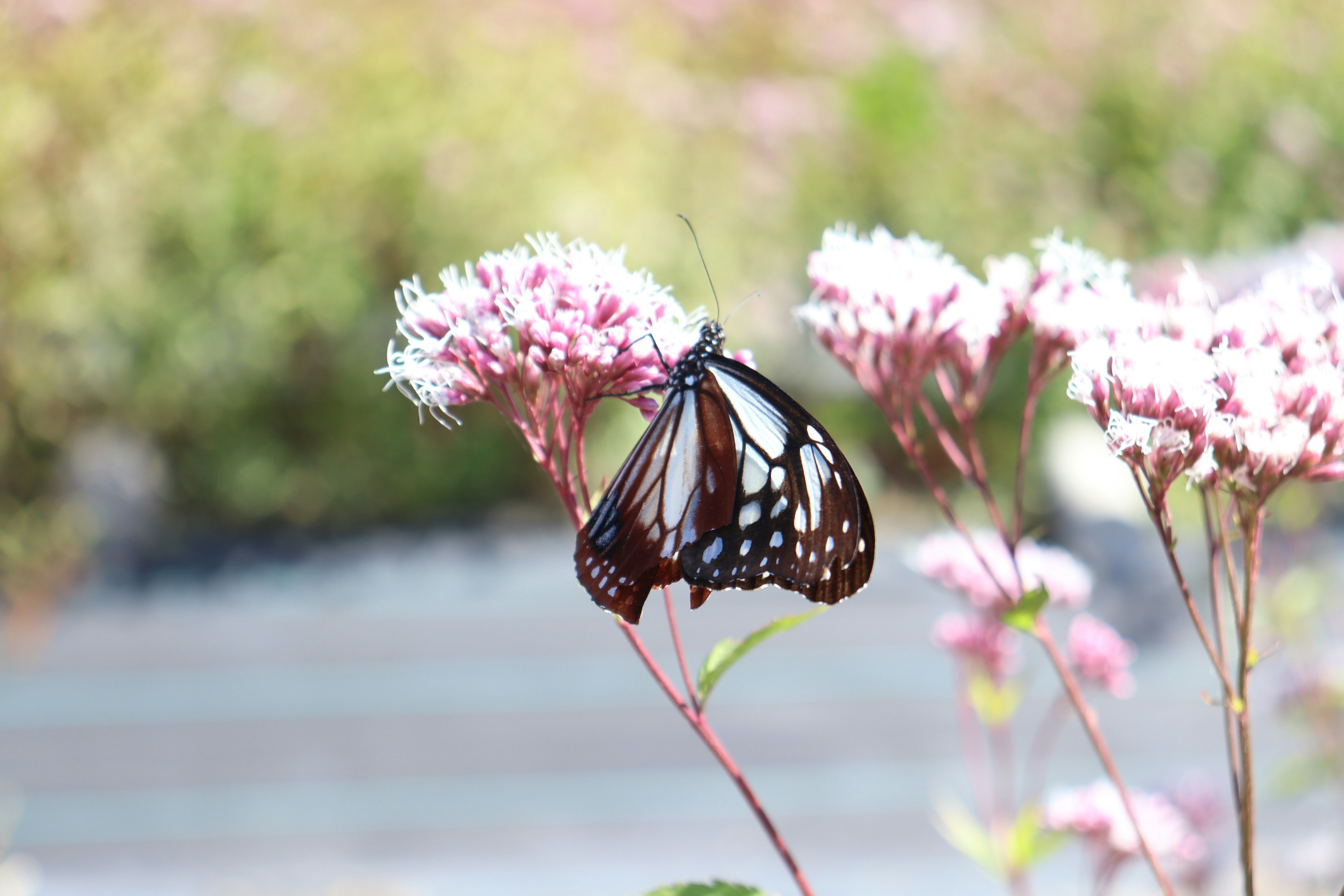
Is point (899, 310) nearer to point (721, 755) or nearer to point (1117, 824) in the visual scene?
point (721, 755)

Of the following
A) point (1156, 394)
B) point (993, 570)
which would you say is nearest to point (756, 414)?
point (1156, 394)

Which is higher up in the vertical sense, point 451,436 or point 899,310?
point 451,436

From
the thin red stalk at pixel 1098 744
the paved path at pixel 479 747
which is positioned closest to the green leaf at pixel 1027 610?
the thin red stalk at pixel 1098 744

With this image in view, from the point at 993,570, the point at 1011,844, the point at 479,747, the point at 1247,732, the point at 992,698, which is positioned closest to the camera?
the point at 1247,732

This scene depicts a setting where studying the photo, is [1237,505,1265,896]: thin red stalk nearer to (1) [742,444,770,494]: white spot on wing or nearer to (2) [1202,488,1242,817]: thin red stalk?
(2) [1202,488,1242,817]: thin red stalk

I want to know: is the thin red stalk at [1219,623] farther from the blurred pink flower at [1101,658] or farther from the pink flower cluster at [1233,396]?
the blurred pink flower at [1101,658]

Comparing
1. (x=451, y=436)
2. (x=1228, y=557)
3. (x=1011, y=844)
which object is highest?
(x=451, y=436)

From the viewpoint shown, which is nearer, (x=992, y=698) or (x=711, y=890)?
(x=711, y=890)
